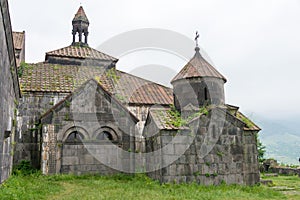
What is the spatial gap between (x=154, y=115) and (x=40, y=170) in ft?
15.0

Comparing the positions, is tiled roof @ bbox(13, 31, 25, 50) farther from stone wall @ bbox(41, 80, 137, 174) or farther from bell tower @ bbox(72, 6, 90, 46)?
stone wall @ bbox(41, 80, 137, 174)

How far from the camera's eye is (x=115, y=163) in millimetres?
11406

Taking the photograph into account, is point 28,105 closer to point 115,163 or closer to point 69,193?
point 115,163

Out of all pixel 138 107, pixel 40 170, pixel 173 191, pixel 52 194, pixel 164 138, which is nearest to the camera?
pixel 52 194

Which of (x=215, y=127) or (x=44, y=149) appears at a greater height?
(x=215, y=127)

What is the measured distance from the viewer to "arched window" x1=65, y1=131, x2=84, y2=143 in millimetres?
11047

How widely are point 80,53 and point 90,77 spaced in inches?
104

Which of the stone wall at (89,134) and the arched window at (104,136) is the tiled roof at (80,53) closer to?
the stone wall at (89,134)

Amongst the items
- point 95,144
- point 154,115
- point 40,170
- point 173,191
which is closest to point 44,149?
point 40,170

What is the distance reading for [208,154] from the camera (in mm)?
10172

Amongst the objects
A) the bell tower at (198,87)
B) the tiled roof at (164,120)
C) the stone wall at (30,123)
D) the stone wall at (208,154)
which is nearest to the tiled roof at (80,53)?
the stone wall at (30,123)

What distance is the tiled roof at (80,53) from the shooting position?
16219mm

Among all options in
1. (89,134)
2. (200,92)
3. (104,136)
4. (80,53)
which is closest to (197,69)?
(200,92)

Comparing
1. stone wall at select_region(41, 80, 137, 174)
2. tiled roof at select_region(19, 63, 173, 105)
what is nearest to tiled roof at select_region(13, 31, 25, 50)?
tiled roof at select_region(19, 63, 173, 105)
